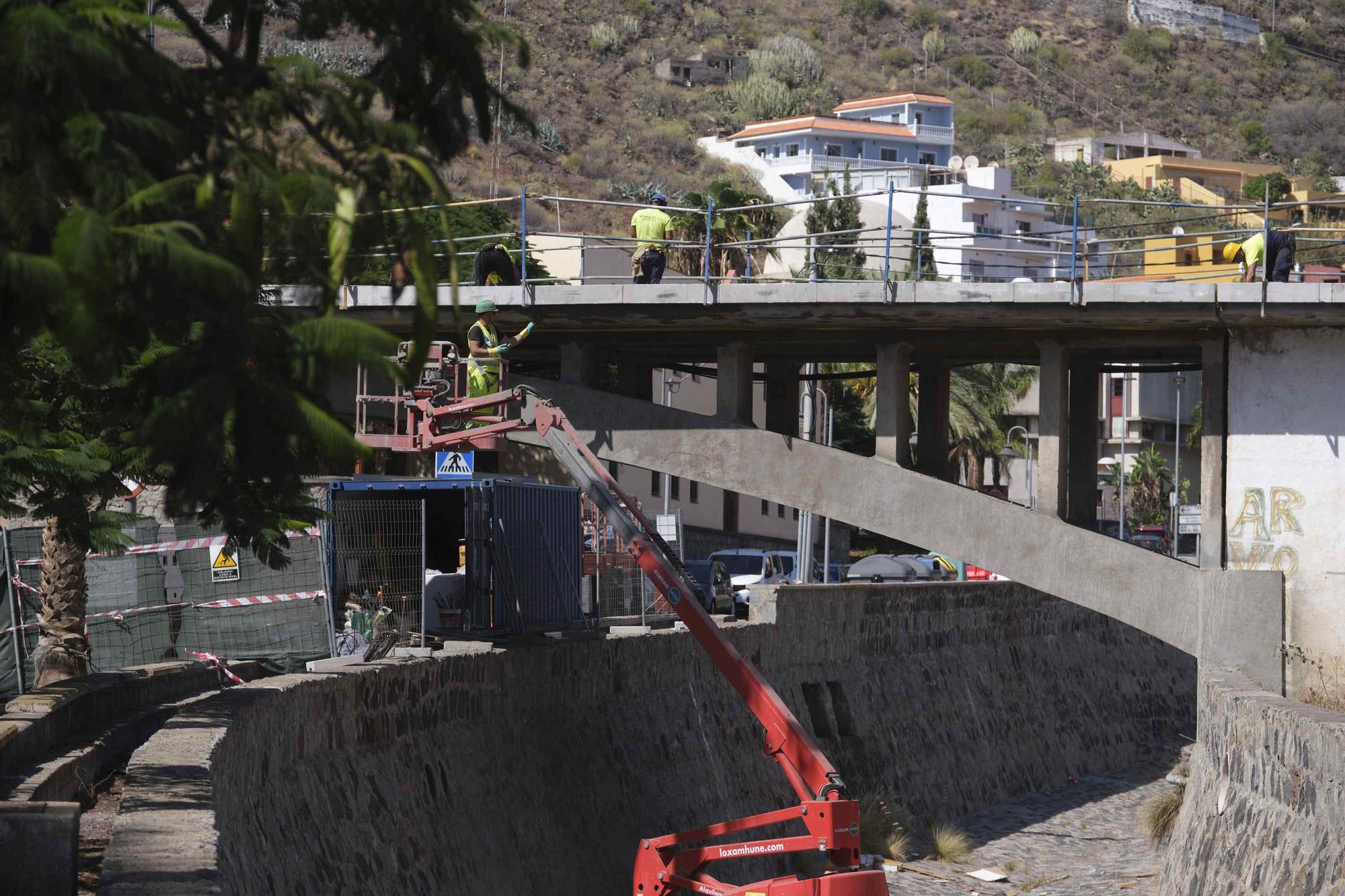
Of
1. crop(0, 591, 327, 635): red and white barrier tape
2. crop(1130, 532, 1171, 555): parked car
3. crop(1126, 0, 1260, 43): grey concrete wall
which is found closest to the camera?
crop(0, 591, 327, 635): red and white barrier tape

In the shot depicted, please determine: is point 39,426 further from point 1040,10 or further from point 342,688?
point 1040,10

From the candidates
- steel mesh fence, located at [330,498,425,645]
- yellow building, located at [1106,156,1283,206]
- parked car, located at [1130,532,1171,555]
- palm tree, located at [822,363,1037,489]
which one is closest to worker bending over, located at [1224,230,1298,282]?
steel mesh fence, located at [330,498,425,645]

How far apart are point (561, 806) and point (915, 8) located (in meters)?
159

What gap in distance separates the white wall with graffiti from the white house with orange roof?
90.0 m

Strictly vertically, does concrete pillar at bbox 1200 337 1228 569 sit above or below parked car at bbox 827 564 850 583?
above

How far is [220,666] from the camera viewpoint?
57.9 feet

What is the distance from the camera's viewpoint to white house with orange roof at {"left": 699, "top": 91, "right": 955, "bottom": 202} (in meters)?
120

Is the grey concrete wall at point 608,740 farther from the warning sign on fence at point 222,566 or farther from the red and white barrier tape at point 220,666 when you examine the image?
the warning sign on fence at point 222,566

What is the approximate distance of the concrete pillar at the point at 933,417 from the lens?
1001 inches

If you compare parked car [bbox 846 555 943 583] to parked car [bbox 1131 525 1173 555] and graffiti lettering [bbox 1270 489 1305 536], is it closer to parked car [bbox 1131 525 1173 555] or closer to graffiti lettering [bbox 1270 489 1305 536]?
graffiti lettering [bbox 1270 489 1305 536]

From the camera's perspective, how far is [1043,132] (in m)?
152

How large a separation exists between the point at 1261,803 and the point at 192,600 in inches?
414

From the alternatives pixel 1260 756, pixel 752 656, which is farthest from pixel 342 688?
pixel 752 656

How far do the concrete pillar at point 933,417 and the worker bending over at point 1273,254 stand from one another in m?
4.79
